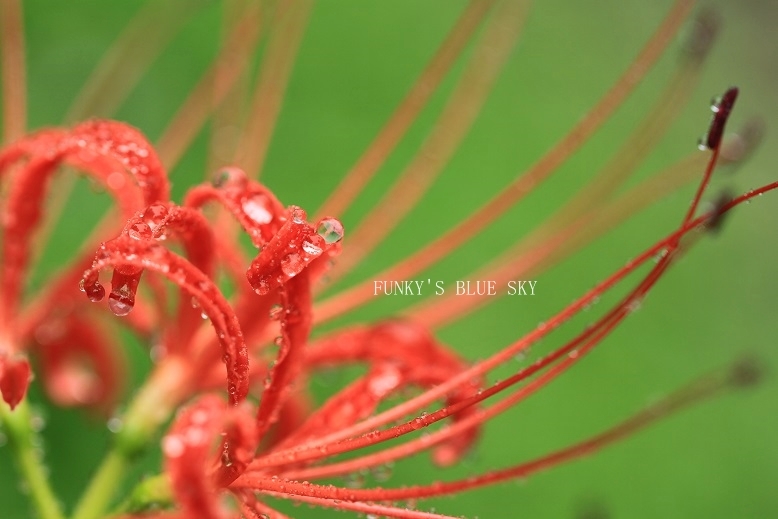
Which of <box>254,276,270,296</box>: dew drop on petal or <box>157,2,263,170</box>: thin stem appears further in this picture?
<box>157,2,263,170</box>: thin stem

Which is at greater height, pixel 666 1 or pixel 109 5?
pixel 666 1

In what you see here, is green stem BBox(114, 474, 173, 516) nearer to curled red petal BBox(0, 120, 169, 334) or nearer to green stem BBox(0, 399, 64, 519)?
green stem BBox(0, 399, 64, 519)

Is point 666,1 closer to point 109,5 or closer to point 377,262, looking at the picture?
point 377,262

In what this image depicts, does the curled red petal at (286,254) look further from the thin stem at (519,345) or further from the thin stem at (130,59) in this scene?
the thin stem at (130,59)

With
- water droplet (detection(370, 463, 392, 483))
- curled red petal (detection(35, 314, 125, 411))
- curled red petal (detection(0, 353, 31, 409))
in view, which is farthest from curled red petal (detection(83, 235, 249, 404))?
curled red petal (detection(35, 314, 125, 411))

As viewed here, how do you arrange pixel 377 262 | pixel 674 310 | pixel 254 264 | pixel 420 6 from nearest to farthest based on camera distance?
pixel 254 264, pixel 377 262, pixel 674 310, pixel 420 6

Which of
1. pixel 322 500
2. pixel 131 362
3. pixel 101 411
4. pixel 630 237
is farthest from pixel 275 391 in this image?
pixel 630 237

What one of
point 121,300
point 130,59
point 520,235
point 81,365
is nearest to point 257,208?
point 121,300

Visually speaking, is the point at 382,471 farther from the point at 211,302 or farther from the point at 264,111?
the point at 264,111
